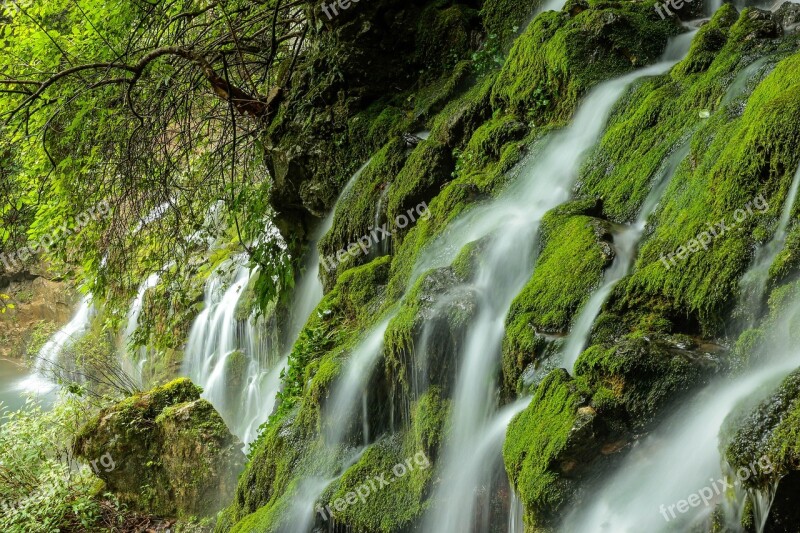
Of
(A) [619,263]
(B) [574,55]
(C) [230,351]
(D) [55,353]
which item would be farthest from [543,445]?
(D) [55,353]

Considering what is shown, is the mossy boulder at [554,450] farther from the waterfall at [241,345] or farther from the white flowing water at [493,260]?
the waterfall at [241,345]

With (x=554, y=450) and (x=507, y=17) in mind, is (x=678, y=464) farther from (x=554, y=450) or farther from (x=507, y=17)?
(x=507, y=17)

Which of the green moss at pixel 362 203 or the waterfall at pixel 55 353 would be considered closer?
the green moss at pixel 362 203

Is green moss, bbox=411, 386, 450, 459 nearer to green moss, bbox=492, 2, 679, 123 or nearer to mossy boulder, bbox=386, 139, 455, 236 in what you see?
mossy boulder, bbox=386, 139, 455, 236

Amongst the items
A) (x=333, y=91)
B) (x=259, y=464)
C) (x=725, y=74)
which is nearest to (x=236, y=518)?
(x=259, y=464)

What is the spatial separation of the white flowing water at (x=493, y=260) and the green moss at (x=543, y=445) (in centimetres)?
49

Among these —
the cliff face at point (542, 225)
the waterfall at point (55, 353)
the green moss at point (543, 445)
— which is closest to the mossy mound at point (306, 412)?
the cliff face at point (542, 225)

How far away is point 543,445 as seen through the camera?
3.44 metres

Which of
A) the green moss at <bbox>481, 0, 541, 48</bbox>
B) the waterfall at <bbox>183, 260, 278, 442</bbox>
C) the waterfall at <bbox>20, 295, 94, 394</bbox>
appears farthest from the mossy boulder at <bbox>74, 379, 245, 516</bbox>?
A: the waterfall at <bbox>20, 295, 94, 394</bbox>

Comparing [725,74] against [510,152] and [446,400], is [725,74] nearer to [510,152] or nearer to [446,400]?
[510,152]

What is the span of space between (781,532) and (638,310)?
55.8 inches

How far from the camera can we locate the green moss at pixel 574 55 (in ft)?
19.8

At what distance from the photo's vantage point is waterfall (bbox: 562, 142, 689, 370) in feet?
13.1

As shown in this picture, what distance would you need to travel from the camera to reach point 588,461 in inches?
133
